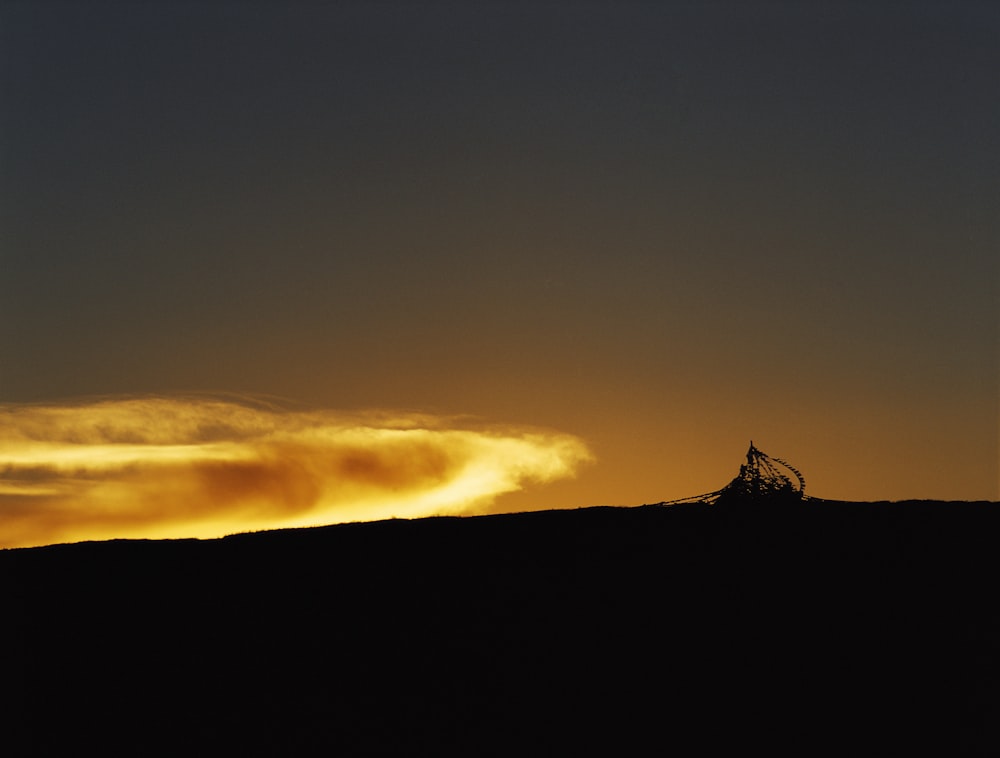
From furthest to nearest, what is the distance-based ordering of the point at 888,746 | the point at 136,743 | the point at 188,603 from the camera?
the point at 188,603
the point at 136,743
the point at 888,746

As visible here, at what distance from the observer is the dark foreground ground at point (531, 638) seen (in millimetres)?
12398

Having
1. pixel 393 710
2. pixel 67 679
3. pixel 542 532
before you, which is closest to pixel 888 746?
pixel 393 710

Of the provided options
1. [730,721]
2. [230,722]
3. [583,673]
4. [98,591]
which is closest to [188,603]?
[98,591]

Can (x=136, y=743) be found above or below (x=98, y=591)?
below

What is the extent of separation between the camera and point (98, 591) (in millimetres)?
15961

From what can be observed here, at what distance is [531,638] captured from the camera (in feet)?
45.8

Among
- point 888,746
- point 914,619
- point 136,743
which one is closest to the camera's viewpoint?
point 888,746

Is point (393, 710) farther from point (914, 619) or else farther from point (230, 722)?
point (914, 619)

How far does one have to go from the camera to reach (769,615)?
1402 cm

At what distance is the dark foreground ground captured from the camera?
40.7 feet

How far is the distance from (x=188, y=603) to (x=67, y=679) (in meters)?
1.76

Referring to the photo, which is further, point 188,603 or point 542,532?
point 542,532

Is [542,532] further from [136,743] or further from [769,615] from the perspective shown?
[136,743]

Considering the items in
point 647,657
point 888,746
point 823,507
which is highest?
point 823,507
